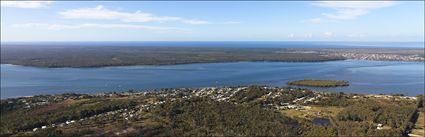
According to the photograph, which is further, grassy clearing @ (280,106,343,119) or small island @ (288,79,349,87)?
small island @ (288,79,349,87)

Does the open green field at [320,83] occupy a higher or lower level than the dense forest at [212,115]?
higher

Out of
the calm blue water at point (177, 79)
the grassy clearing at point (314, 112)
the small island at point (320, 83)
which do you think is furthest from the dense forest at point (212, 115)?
the small island at point (320, 83)

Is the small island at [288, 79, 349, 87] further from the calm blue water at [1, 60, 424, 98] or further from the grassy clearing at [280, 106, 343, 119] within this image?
the grassy clearing at [280, 106, 343, 119]

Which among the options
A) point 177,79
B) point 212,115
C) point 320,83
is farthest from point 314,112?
point 177,79

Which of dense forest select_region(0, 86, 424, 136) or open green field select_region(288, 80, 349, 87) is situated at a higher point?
open green field select_region(288, 80, 349, 87)

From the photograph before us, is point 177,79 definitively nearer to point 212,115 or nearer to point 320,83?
point 320,83

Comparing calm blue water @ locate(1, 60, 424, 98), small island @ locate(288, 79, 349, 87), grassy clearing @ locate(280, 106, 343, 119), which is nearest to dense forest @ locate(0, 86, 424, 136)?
grassy clearing @ locate(280, 106, 343, 119)

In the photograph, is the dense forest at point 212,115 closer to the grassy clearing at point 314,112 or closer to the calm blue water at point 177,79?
the grassy clearing at point 314,112

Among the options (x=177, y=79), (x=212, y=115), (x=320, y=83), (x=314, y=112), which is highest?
(x=177, y=79)

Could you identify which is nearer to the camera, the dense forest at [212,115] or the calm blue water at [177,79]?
the dense forest at [212,115]
